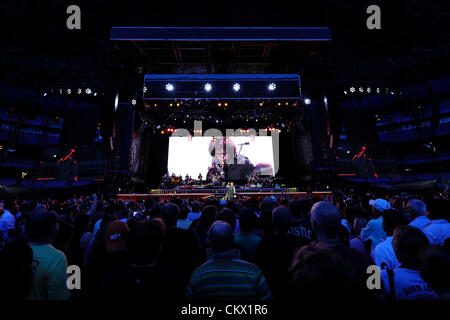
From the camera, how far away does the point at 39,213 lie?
2025mm

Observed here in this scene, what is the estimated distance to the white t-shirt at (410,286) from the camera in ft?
5.39

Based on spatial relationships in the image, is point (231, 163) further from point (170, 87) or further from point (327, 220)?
point (327, 220)

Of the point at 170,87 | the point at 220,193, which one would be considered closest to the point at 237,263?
the point at 170,87

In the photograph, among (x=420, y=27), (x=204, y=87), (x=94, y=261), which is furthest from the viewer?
(x=204, y=87)

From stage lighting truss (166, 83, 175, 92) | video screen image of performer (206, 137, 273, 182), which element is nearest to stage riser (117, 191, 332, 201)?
video screen image of performer (206, 137, 273, 182)

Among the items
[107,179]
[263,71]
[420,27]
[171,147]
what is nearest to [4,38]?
[107,179]

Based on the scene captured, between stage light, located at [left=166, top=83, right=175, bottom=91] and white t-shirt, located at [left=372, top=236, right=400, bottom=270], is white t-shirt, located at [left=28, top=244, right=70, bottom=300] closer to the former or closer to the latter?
white t-shirt, located at [left=372, top=236, right=400, bottom=270]

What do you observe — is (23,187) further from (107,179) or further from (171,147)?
(171,147)

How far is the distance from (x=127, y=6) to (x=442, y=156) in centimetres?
2647

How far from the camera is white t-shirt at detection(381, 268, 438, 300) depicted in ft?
5.39

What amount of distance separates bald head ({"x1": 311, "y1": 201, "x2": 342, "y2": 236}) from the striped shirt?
0.74 m

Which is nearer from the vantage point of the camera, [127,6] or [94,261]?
[94,261]
